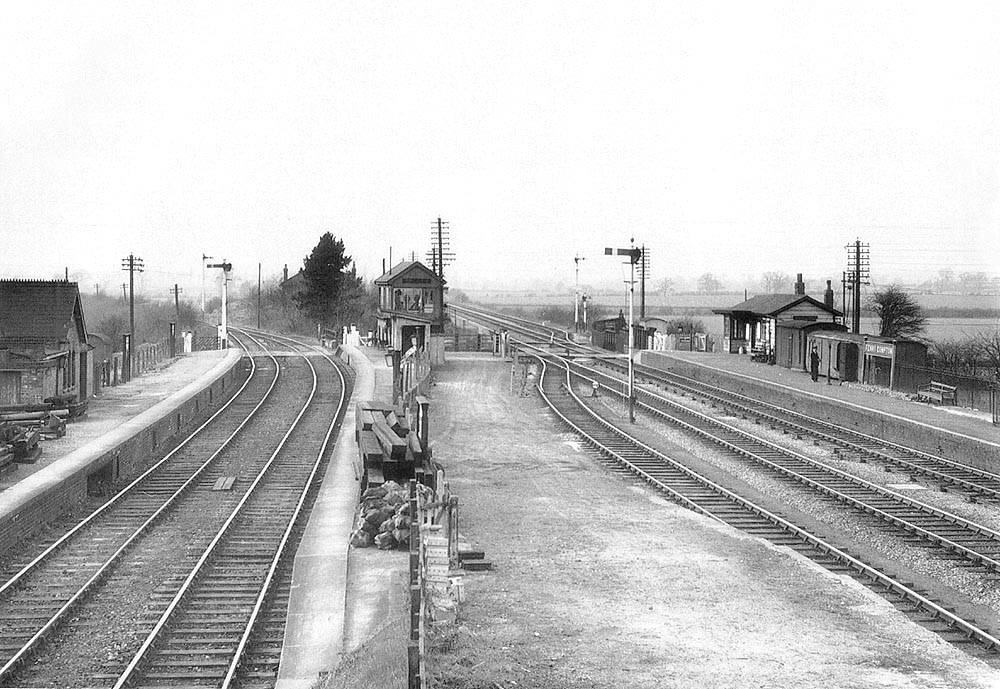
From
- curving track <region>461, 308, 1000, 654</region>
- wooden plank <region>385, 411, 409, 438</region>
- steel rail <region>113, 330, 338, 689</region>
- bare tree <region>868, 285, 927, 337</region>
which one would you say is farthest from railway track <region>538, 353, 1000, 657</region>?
bare tree <region>868, 285, 927, 337</region>

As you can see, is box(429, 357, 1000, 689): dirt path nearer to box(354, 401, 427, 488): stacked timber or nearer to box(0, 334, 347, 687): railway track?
box(354, 401, 427, 488): stacked timber

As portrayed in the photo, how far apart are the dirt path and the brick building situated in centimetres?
1583

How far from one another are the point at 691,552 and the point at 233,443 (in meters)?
16.0

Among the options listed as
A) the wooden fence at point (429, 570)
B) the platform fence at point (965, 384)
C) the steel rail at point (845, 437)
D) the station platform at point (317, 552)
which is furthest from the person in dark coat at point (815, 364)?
the wooden fence at point (429, 570)

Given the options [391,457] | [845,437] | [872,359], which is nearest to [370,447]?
[391,457]

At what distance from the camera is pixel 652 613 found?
12828 millimetres

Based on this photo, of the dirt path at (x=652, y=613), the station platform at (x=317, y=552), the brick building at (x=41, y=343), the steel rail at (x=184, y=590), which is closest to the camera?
the dirt path at (x=652, y=613)

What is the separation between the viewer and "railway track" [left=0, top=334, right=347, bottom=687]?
11.7 m

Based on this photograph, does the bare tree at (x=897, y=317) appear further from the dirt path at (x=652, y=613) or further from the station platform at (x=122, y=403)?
the dirt path at (x=652, y=613)

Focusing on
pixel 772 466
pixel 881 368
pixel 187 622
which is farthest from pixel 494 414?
pixel 187 622

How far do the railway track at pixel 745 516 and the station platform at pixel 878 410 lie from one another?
7506 mm

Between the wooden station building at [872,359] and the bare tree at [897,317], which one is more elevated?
the bare tree at [897,317]

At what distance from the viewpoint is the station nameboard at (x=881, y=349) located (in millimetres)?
37850

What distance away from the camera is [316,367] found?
163 ft
